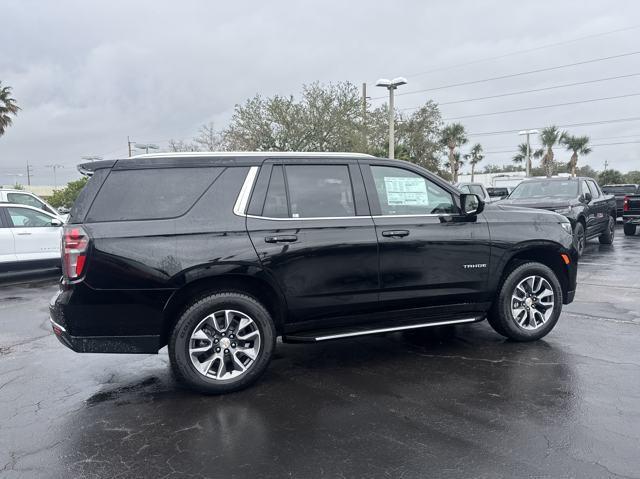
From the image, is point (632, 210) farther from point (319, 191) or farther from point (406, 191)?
point (319, 191)

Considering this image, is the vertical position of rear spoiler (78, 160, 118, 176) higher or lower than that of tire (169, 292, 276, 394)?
higher

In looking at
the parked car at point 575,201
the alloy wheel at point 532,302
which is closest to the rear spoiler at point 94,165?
the alloy wheel at point 532,302

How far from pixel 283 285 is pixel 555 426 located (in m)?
2.26

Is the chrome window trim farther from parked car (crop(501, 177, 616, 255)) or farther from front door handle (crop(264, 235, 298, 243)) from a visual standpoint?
parked car (crop(501, 177, 616, 255))

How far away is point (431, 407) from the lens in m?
3.86


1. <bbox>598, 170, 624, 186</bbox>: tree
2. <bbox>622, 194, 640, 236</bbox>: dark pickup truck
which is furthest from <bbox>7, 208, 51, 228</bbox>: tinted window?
<bbox>598, 170, 624, 186</bbox>: tree

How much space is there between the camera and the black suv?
13.0 ft

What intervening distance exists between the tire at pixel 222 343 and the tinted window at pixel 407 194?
1545 millimetres

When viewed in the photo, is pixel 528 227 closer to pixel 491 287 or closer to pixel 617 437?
pixel 491 287

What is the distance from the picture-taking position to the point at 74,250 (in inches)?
154

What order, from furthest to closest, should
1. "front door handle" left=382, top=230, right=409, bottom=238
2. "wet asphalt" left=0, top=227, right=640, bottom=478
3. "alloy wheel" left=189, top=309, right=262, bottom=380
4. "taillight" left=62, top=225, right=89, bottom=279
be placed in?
1. "front door handle" left=382, top=230, right=409, bottom=238
2. "alloy wheel" left=189, top=309, right=262, bottom=380
3. "taillight" left=62, top=225, right=89, bottom=279
4. "wet asphalt" left=0, top=227, right=640, bottom=478

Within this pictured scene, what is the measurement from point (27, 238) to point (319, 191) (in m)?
8.04

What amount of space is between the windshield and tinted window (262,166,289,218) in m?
9.65


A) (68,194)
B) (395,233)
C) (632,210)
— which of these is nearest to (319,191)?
(395,233)
